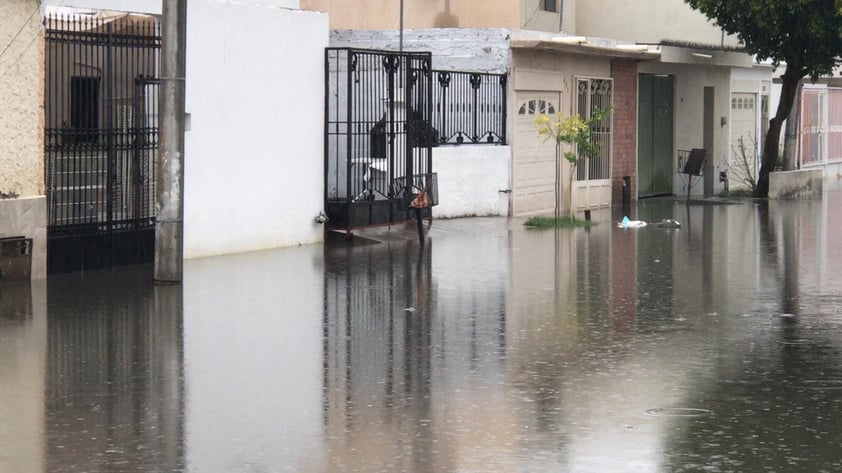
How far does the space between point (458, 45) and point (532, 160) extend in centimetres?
272

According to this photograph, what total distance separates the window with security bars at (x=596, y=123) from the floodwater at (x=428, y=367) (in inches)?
434

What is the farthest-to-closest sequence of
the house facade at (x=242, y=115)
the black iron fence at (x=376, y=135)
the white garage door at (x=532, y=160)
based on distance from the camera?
the white garage door at (x=532, y=160) → the black iron fence at (x=376, y=135) → the house facade at (x=242, y=115)

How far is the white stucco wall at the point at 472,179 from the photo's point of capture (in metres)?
24.9

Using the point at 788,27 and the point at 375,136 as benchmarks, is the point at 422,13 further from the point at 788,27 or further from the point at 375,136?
the point at 788,27

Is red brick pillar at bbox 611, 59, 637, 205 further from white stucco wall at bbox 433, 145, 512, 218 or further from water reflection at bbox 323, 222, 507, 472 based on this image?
water reflection at bbox 323, 222, 507, 472

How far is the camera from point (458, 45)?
86.6ft

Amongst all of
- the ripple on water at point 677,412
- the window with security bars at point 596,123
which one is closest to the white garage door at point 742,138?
the window with security bars at point 596,123

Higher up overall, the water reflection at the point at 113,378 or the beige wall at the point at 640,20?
the beige wall at the point at 640,20

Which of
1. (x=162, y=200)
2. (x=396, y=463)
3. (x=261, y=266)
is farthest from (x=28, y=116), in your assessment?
(x=396, y=463)

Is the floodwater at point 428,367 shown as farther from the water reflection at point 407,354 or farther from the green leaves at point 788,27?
the green leaves at point 788,27

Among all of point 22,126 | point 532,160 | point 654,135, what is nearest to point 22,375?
point 22,126

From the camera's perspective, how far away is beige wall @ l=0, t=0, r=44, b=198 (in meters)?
15.1

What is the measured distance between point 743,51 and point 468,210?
1266 centimetres

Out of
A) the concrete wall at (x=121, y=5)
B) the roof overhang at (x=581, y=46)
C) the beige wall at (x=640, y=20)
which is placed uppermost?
the beige wall at (x=640, y=20)
